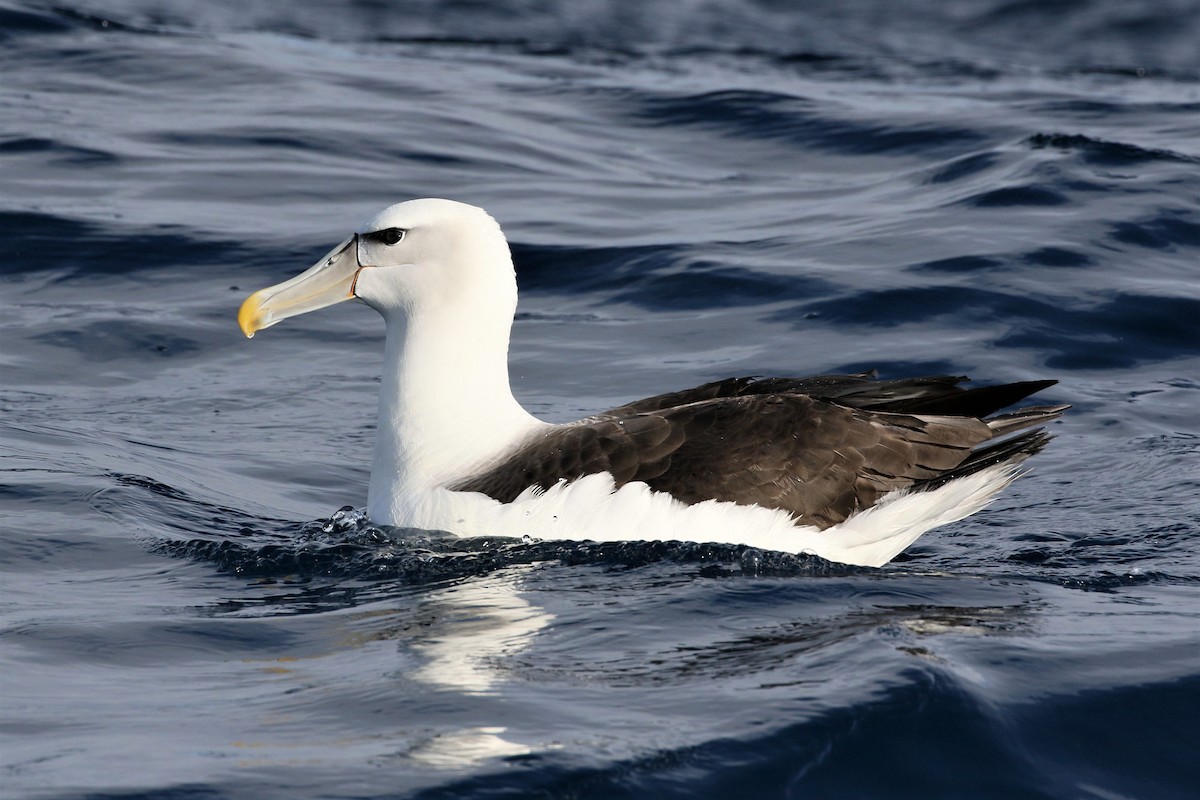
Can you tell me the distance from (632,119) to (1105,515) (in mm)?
11042

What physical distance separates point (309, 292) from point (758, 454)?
228cm

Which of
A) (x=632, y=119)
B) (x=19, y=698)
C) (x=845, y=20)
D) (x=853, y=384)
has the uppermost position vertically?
(x=845, y=20)

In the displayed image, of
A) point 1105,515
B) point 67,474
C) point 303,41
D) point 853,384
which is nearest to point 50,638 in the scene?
point 67,474

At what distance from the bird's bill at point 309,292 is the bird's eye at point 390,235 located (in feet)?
0.48

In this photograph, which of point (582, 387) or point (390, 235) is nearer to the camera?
point (390, 235)

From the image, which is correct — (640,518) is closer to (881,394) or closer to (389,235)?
(881,394)

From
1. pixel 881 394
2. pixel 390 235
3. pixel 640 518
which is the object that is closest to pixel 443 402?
pixel 390 235

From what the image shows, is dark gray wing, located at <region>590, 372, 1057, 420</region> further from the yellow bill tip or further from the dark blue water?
the yellow bill tip

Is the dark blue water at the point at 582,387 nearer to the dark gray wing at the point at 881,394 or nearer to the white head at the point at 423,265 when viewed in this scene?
the dark gray wing at the point at 881,394

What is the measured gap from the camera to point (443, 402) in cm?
770

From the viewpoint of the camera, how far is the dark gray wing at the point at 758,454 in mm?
7227

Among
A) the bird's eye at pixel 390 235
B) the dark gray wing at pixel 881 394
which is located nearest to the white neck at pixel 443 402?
the bird's eye at pixel 390 235

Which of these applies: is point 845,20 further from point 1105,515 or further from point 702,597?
point 702,597

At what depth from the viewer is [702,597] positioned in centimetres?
674
